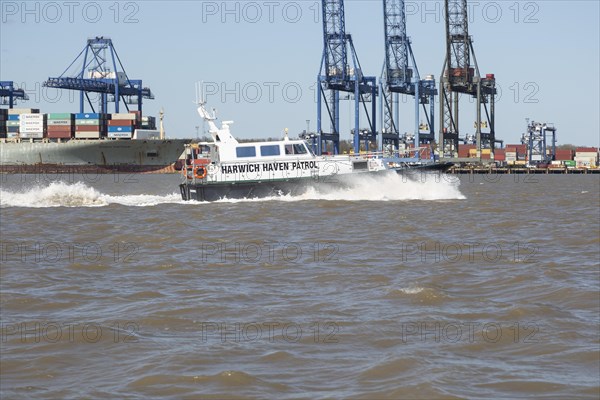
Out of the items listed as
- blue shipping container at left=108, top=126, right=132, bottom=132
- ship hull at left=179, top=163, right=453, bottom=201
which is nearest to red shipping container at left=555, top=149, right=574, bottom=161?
blue shipping container at left=108, top=126, right=132, bottom=132

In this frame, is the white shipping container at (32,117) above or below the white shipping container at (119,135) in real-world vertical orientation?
above

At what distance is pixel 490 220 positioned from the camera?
25250 mm

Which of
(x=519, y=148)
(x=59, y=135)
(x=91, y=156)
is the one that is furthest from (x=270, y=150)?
(x=519, y=148)

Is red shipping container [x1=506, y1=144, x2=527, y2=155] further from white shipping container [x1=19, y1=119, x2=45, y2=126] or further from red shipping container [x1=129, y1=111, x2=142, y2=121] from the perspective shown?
white shipping container [x1=19, y1=119, x2=45, y2=126]

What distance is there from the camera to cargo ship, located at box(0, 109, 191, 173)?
312ft

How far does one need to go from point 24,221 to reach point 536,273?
17009 millimetres

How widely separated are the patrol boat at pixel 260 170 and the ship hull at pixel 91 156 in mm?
62432

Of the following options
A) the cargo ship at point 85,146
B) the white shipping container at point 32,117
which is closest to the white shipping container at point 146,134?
the cargo ship at point 85,146

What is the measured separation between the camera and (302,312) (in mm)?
11250

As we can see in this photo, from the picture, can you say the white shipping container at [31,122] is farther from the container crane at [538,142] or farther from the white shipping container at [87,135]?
the container crane at [538,142]

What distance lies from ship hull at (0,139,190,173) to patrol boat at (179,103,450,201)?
62432 mm

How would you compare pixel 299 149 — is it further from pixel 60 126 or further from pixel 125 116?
pixel 60 126

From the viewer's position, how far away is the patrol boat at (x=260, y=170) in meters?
33.0

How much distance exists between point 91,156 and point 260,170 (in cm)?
6582
